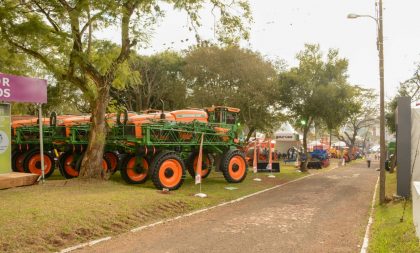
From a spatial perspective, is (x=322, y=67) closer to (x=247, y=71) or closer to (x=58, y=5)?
(x=247, y=71)

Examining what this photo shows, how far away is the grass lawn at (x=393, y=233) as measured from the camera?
7.80 m

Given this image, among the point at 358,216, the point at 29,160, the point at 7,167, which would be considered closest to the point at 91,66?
the point at 7,167

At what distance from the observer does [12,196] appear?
11.2 metres

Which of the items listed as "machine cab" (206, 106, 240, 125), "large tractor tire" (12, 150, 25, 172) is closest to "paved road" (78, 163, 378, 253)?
"machine cab" (206, 106, 240, 125)

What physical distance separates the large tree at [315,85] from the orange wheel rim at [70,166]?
601 inches

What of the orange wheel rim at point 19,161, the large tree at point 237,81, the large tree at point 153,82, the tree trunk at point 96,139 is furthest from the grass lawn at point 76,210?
the large tree at point 153,82

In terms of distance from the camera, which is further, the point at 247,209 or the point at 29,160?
the point at 29,160

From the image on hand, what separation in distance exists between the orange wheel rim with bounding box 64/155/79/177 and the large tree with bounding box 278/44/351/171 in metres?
15.3

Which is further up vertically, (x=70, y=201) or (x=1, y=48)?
(x=1, y=48)

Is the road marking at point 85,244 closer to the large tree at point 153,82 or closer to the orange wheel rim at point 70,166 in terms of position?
the orange wheel rim at point 70,166

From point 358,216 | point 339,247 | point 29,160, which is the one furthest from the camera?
point 29,160

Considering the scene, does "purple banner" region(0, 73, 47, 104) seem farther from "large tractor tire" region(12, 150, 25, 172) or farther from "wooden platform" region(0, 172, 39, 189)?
"large tractor tire" region(12, 150, 25, 172)

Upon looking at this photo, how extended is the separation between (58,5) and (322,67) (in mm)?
18540

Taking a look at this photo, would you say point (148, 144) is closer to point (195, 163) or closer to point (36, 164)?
point (195, 163)
